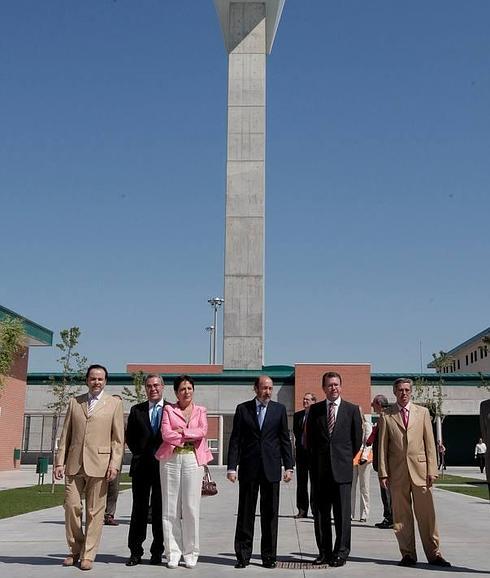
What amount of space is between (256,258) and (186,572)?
3684 centimetres

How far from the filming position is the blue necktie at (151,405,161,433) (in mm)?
8668

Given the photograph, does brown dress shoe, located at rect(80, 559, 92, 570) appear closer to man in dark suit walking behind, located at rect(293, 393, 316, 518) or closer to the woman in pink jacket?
the woman in pink jacket

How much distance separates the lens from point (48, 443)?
45.4m

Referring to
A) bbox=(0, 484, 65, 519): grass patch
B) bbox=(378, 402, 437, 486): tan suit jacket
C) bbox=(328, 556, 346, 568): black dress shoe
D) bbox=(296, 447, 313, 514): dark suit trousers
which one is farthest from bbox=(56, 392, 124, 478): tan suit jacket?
bbox=(0, 484, 65, 519): grass patch

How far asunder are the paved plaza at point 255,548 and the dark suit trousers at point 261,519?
193mm

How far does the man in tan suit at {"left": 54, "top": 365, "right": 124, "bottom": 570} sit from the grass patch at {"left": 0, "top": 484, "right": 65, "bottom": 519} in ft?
20.9

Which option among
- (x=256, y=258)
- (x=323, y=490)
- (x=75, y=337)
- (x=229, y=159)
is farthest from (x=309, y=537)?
(x=229, y=159)

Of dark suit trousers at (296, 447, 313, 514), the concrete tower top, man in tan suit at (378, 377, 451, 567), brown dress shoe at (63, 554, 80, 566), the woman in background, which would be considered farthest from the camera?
the concrete tower top

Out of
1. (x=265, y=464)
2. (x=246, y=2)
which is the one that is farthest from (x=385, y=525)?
(x=246, y=2)

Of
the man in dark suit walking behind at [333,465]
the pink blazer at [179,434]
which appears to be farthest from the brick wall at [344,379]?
the pink blazer at [179,434]

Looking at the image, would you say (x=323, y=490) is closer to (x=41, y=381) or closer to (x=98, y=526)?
(x=98, y=526)

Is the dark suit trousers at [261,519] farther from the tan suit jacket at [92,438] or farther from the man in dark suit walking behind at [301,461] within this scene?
the man in dark suit walking behind at [301,461]

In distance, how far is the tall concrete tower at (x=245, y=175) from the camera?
43844mm

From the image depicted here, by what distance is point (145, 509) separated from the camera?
28.0 ft
